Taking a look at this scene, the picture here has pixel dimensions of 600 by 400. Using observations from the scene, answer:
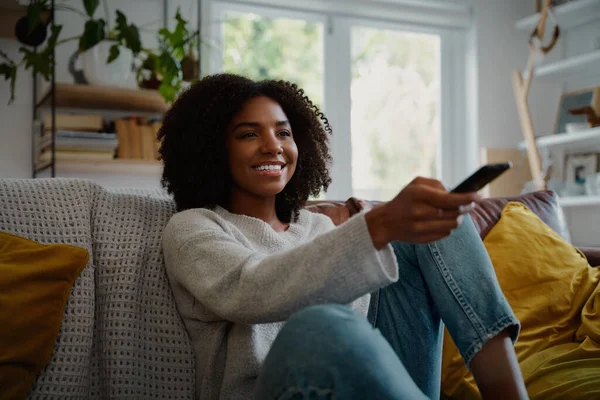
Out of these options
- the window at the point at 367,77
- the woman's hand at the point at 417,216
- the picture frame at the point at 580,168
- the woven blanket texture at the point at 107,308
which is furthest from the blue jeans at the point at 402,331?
the picture frame at the point at 580,168

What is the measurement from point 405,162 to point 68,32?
200 centimetres

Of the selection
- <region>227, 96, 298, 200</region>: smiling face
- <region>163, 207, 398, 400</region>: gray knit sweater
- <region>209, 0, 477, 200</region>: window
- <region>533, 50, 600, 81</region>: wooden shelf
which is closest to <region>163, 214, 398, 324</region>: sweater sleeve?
<region>163, 207, 398, 400</region>: gray knit sweater

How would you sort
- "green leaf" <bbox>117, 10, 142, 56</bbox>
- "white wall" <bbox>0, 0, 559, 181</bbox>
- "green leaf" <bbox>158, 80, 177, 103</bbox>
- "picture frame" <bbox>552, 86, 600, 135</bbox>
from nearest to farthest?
1. "green leaf" <bbox>117, 10, 142, 56</bbox>
2. "green leaf" <bbox>158, 80, 177, 103</bbox>
3. "picture frame" <bbox>552, 86, 600, 135</bbox>
4. "white wall" <bbox>0, 0, 559, 181</bbox>

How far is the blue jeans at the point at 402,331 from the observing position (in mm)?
742

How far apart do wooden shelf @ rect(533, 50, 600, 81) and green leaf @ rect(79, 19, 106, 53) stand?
8.04 ft

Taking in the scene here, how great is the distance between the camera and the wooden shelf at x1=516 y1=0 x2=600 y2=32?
3.55m

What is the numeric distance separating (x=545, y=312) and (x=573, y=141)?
216cm

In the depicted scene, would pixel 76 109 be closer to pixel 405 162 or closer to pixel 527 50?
pixel 405 162

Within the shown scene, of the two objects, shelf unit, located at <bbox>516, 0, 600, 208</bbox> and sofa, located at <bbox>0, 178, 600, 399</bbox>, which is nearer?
sofa, located at <bbox>0, 178, 600, 399</bbox>

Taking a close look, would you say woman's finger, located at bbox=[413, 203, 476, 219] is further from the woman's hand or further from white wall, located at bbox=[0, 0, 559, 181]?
white wall, located at bbox=[0, 0, 559, 181]

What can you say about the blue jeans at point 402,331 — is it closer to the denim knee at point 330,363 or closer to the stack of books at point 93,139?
the denim knee at point 330,363

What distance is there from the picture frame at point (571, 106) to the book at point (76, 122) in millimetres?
2461

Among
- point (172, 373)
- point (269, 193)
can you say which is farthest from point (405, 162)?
point (172, 373)

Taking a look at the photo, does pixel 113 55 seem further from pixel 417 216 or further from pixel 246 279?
pixel 417 216
